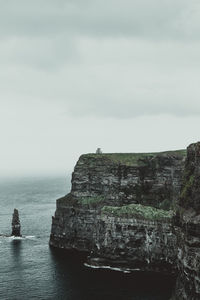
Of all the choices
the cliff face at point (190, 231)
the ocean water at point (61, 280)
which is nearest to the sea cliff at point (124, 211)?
the ocean water at point (61, 280)

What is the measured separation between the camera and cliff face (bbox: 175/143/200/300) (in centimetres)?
4000

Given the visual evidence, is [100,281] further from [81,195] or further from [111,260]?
[81,195]

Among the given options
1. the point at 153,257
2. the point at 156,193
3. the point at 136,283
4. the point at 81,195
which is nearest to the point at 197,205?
the point at 136,283

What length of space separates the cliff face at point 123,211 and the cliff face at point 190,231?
38439mm

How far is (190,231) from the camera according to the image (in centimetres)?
4094

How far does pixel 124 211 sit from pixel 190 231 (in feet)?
159

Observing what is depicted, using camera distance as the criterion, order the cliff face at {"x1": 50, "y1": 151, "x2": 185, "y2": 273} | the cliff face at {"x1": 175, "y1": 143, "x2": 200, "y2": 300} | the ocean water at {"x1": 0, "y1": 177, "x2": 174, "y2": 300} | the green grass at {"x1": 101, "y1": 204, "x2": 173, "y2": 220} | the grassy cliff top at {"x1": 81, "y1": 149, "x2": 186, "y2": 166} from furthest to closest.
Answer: the grassy cliff top at {"x1": 81, "y1": 149, "x2": 186, "y2": 166} < the green grass at {"x1": 101, "y1": 204, "x2": 173, "y2": 220} < the cliff face at {"x1": 50, "y1": 151, "x2": 185, "y2": 273} < the ocean water at {"x1": 0, "y1": 177, "x2": 174, "y2": 300} < the cliff face at {"x1": 175, "y1": 143, "x2": 200, "y2": 300}

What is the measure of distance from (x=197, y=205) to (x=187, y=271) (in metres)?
7.95

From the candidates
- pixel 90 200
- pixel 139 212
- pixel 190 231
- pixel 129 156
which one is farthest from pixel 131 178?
pixel 190 231

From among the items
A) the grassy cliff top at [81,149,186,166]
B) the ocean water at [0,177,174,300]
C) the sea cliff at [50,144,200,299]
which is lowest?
Result: the ocean water at [0,177,174,300]

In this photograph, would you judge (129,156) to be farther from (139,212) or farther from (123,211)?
(139,212)

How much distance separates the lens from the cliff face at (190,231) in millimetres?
40000

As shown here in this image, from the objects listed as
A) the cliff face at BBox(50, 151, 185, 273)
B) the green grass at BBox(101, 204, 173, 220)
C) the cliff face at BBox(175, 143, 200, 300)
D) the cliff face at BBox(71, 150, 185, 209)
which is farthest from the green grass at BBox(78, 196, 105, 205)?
the cliff face at BBox(175, 143, 200, 300)

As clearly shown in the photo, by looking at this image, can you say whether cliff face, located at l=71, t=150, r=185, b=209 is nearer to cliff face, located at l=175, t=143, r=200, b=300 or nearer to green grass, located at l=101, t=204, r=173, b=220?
green grass, located at l=101, t=204, r=173, b=220
